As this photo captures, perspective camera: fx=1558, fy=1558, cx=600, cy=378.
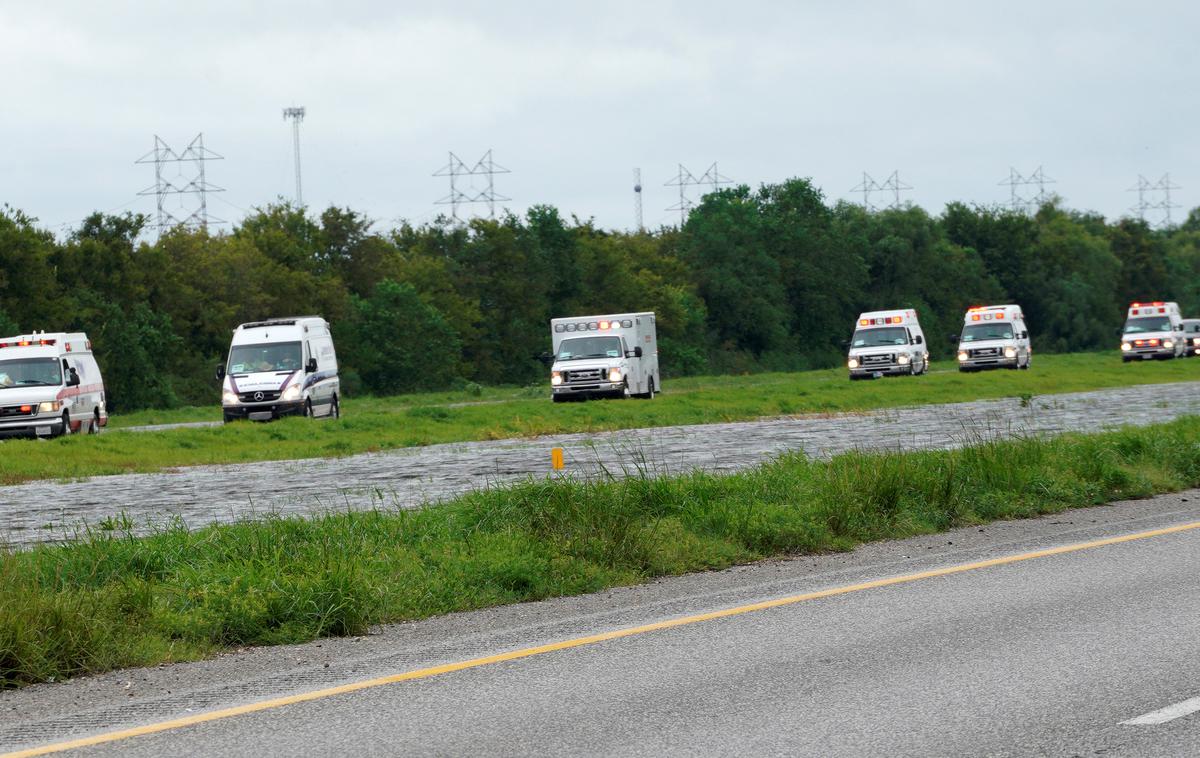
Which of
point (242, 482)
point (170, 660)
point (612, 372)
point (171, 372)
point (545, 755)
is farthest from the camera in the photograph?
point (171, 372)

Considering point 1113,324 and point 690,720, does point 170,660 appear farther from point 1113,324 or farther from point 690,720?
point 1113,324

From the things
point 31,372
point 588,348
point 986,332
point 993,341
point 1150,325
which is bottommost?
point 993,341

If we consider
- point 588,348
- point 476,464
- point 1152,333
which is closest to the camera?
point 476,464

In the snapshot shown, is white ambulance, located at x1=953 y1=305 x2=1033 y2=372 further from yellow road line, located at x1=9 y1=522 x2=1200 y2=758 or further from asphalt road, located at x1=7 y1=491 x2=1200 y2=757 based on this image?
asphalt road, located at x1=7 y1=491 x2=1200 y2=757

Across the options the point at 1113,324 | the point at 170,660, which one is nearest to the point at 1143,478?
the point at 170,660

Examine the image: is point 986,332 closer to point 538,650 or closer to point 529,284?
point 529,284

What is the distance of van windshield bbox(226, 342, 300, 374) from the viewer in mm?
39438

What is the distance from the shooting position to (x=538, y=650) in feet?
29.3

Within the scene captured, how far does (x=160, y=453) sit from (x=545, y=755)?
26.3m

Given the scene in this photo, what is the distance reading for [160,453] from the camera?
31.3 m

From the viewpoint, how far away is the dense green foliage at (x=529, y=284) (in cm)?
6656

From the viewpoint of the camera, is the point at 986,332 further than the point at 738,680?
Yes

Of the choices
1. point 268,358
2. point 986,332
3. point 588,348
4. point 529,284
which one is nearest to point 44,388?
point 268,358

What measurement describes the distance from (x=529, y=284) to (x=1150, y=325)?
33303 millimetres
